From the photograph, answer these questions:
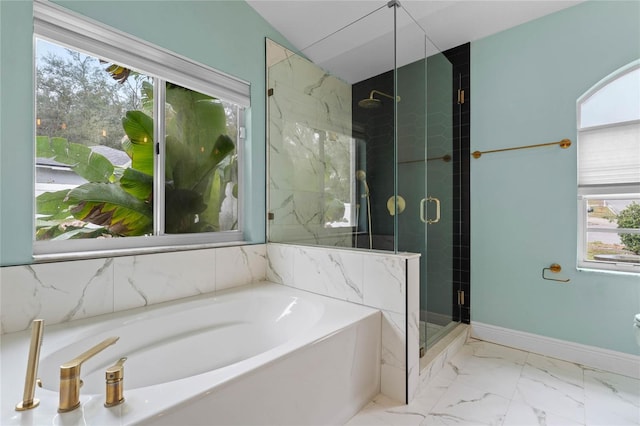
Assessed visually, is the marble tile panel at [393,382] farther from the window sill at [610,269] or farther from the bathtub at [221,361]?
the window sill at [610,269]

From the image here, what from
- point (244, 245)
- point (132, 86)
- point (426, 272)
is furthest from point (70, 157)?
point (426, 272)

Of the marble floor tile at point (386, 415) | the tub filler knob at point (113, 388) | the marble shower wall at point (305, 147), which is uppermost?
the marble shower wall at point (305, 147)

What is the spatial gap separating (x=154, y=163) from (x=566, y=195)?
284 centimetres

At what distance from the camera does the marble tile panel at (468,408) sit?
1.51 meters

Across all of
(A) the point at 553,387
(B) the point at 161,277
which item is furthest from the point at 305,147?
(A) the point at 553,387

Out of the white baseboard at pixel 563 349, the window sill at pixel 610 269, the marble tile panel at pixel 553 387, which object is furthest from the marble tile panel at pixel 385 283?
the window sill at pixel 610 269

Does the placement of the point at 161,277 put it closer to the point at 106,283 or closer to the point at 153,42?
the point at 106,283

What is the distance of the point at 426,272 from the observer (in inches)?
82.8

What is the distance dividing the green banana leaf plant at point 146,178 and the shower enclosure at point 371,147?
45cm

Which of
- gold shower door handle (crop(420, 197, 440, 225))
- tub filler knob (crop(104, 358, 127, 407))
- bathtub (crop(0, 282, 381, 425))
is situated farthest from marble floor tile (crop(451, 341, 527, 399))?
tub filler knob (crop(104, 358, 127, 407))

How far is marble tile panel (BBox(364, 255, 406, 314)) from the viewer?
1.65 m

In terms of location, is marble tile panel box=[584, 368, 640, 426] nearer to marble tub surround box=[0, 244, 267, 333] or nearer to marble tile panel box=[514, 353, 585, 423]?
marble tile panel box=[514, 353, 585, 423]

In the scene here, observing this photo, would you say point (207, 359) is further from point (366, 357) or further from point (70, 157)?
point (70, 157)

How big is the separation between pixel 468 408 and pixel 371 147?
5.35 ft
